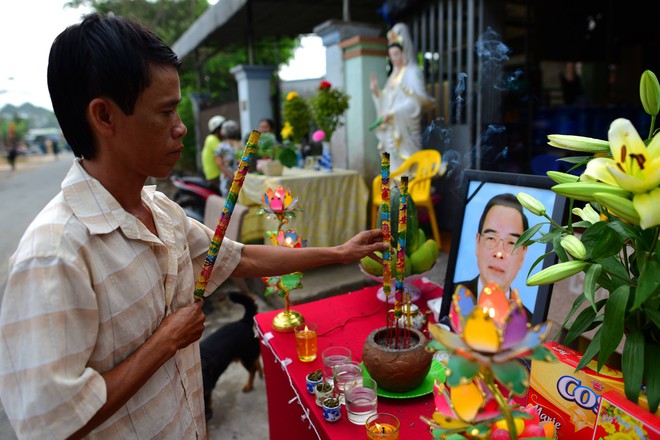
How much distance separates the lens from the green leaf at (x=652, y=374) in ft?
2.41

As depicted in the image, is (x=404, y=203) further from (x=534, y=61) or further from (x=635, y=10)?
(x=635, y=10)

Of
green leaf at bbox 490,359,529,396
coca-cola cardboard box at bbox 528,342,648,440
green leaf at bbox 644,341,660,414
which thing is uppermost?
green leaf at bbox 490,359,529,396

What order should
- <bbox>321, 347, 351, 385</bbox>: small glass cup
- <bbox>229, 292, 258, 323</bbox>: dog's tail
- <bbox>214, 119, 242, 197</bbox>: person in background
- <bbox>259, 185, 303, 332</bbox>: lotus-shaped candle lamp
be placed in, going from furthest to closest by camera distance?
<bbox>214, 119, 242, 197</bbox>: person in background, <bbox>229, 292, 258, 323</bbox>: dog's tail, <bbox>259, 185, 303, 332</bbox>: lotus-shaped candle lamp, <bbox>321, 347, 351, 385</bbox>: small glass cup

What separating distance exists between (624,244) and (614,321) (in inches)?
6.0

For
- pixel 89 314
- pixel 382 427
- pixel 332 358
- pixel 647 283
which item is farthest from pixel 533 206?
pixel 89 314

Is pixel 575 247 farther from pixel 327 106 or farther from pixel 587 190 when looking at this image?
pixel 327 106

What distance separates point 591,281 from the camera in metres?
0.75

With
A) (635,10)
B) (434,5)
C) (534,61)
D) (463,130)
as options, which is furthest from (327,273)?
(635,10)

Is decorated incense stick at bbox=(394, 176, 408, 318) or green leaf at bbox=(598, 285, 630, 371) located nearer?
green leaf at bbox=(598, 285, 630, 371)

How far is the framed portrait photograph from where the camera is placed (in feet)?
4.58

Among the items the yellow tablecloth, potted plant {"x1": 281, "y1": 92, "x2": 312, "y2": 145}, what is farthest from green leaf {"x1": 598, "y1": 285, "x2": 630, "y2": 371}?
potted plant {"x1": 281, "y1": 92, "x2": 312, "y2": 145}

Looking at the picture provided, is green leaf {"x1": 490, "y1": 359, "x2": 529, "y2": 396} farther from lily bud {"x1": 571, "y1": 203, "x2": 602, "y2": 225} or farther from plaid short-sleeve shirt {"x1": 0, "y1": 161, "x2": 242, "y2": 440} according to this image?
plaid short-sleeve shirt {"x1": 0, "y1": 161, "x2": 242, "y2": 440}

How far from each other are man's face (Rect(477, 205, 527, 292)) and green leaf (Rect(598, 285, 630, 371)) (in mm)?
734

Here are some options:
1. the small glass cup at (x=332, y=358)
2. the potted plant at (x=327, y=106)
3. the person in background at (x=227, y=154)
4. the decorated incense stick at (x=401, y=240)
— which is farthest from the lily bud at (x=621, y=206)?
the person in background at (x=227, y=154)
